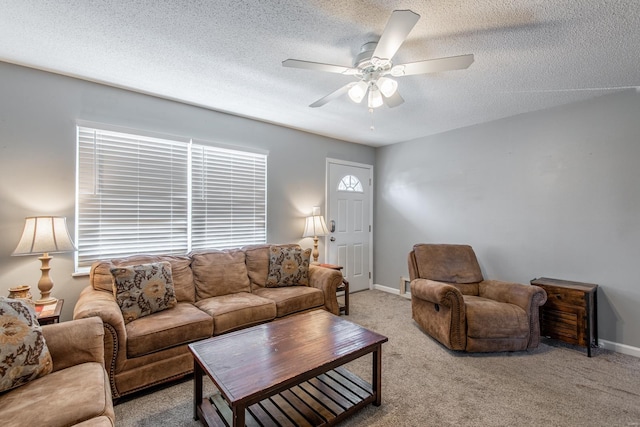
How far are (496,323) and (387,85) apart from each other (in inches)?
88.5

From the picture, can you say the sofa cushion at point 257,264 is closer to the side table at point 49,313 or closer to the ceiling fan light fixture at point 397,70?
the side table at point 49,313

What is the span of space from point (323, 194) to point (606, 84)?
3.18 m

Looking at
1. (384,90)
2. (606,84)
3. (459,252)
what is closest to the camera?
(384,90)

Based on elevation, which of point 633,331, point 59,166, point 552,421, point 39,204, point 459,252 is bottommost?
point 552,421

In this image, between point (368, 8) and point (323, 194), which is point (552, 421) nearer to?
point (368, 8)

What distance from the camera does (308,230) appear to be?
3.90 metres

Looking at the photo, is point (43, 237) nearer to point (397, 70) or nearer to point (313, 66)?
point (313, 66)

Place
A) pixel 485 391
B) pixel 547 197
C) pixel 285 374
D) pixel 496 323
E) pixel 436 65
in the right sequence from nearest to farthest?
pixel 285 374 → pixel 436 65 → pixel 485 391 → pixel 496 323 → pixel 547 197

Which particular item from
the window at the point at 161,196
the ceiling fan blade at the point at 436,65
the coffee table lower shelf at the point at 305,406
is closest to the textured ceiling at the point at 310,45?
the ceiling fan blade at the point at 436,65

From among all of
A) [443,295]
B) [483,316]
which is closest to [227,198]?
[443,295]

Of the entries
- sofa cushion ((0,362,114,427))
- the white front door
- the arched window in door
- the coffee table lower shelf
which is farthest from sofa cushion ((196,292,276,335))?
the arched window in door

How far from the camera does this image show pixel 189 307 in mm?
2516

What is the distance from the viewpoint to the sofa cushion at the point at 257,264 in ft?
10.4

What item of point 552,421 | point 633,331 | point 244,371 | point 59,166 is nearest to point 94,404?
point 244,371
